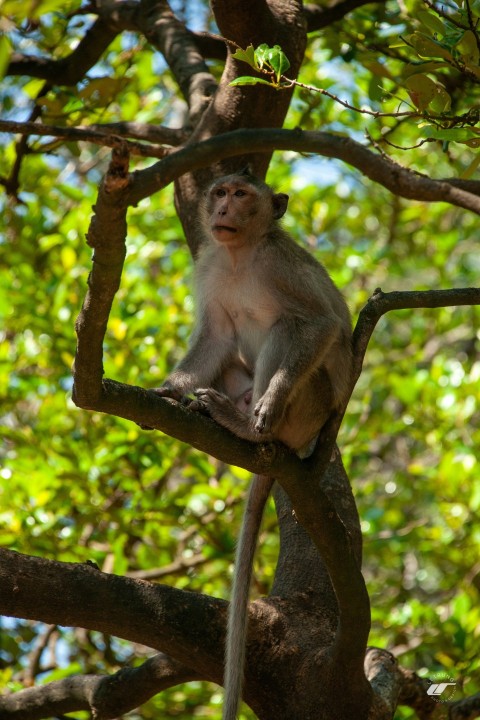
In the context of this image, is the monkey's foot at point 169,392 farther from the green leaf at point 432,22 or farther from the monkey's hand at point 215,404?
the green leaf at point 432,22

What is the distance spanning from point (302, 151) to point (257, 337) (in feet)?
3.00

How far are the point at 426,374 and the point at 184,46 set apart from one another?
10.3ft

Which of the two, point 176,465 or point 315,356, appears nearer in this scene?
point 315,356

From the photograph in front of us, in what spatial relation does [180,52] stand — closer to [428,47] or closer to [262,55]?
[262,55]

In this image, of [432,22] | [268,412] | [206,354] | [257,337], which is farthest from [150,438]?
[432,22]

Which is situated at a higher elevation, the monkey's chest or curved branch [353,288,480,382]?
the monkey's chest

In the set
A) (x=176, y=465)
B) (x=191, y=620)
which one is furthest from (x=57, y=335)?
(x=191, y=620)

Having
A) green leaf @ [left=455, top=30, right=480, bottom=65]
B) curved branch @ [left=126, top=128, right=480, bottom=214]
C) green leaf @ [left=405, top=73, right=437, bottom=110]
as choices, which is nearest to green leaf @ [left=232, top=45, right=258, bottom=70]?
curved branch @ [left=126, top=128, right=480, bottom=214]

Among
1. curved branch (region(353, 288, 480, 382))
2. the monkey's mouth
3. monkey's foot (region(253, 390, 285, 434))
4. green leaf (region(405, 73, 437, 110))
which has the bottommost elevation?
monkey's foot (region(253, 390, 285, 434))

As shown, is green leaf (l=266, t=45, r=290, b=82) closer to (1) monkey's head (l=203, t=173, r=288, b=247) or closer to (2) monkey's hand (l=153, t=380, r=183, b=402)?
(1) monkey's head (l=203, t=173, r=288, b=247)

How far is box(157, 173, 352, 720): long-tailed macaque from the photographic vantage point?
3.79 metres

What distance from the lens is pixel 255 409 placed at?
3.76 metres

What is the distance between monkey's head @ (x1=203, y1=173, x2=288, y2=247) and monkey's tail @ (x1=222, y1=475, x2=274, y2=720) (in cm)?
118

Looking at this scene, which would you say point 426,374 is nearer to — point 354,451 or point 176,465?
point 354,451
